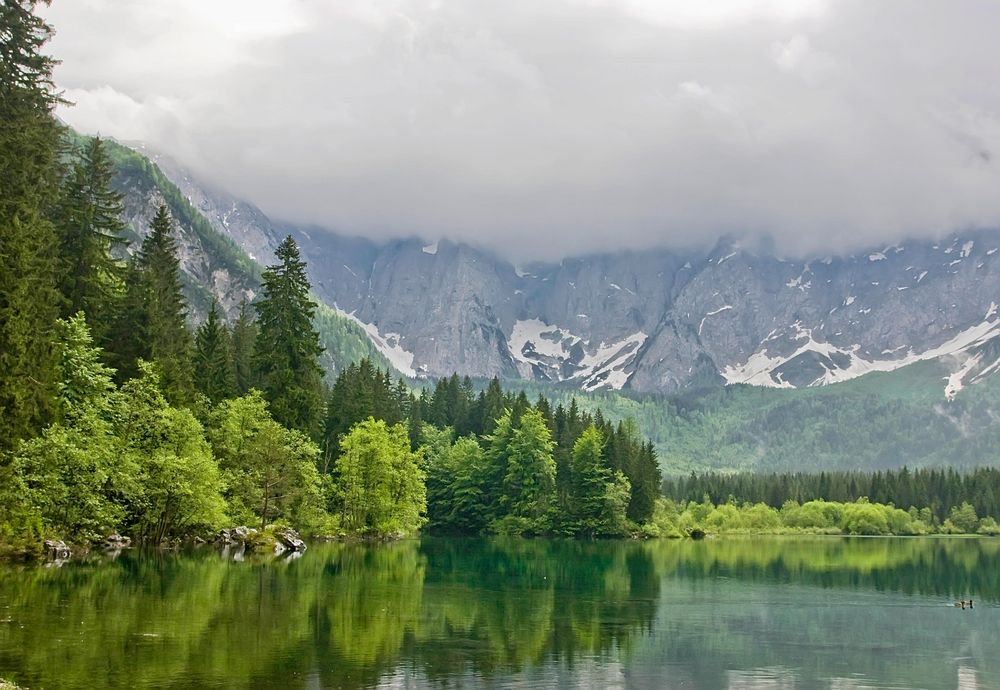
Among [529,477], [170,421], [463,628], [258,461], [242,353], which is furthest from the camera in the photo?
[529,477]

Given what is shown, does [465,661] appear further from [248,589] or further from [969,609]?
[969,609]

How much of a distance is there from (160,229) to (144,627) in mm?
74149

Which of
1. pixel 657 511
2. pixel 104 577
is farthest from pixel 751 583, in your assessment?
pixel 657 511

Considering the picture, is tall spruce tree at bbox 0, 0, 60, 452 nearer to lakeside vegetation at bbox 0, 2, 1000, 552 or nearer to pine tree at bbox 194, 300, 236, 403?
lakeside vegetation at bbox 0, 2, 1000, 552

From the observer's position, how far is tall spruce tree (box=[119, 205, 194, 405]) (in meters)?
90.4

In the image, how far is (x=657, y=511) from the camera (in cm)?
18188

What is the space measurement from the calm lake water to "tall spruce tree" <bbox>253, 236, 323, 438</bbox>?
30189 mm

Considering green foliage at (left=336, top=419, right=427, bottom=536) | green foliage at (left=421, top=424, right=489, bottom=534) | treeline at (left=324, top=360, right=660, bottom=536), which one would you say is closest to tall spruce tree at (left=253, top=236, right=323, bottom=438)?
green foliage at (left=336, top=419, right=427, bottom=536)

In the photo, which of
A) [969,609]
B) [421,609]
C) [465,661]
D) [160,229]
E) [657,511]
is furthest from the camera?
[657,511]

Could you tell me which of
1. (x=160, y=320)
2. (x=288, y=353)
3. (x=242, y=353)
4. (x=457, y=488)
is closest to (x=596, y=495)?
(x=457, y=488)

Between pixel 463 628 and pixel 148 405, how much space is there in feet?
144

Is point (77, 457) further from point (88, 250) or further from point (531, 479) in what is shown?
point (531, 479)

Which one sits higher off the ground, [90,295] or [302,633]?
[90,295]

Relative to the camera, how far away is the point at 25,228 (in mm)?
64375
